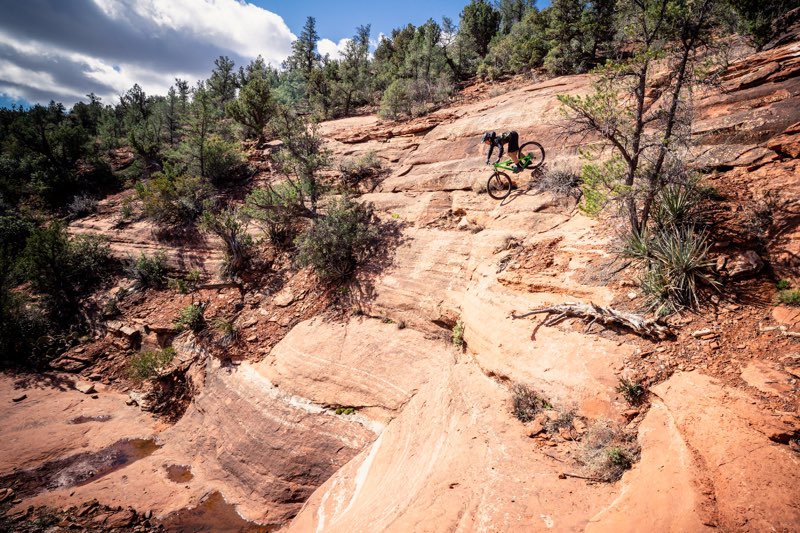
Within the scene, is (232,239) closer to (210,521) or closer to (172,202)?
(172,202)

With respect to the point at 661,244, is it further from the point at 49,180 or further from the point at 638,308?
the point at 49,180

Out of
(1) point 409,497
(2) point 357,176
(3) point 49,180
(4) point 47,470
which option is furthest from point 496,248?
(3) point 49,180

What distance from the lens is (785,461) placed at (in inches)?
112

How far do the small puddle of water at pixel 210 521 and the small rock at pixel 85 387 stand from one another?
279 inches

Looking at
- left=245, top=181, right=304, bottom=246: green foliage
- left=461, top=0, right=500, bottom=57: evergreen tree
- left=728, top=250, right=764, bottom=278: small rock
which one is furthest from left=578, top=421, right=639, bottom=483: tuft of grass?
left=461, top=0, right=500, bottom=57: evergreen tree

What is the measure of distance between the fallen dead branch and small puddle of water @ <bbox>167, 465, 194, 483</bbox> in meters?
9.05

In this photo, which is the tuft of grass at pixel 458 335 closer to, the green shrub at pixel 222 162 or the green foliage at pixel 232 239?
the green foliage at pixel 232 239

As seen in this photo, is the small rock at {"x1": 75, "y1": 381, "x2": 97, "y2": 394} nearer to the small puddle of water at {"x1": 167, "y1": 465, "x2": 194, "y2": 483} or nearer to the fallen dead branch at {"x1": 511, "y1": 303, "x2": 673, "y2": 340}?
the small puddle of water at {"x1": 167, "y1": 465, "x2": 194, "y2": 483}

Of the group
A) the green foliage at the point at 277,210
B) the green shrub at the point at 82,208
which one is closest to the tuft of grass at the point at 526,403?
the green foliage at the point at 277,210

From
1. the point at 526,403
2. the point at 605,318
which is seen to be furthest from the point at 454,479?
the point at 605,318

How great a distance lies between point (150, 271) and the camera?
44.2ft

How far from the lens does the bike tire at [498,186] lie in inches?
391

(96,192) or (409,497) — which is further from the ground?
(96,192)

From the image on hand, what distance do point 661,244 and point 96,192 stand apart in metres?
28.7
